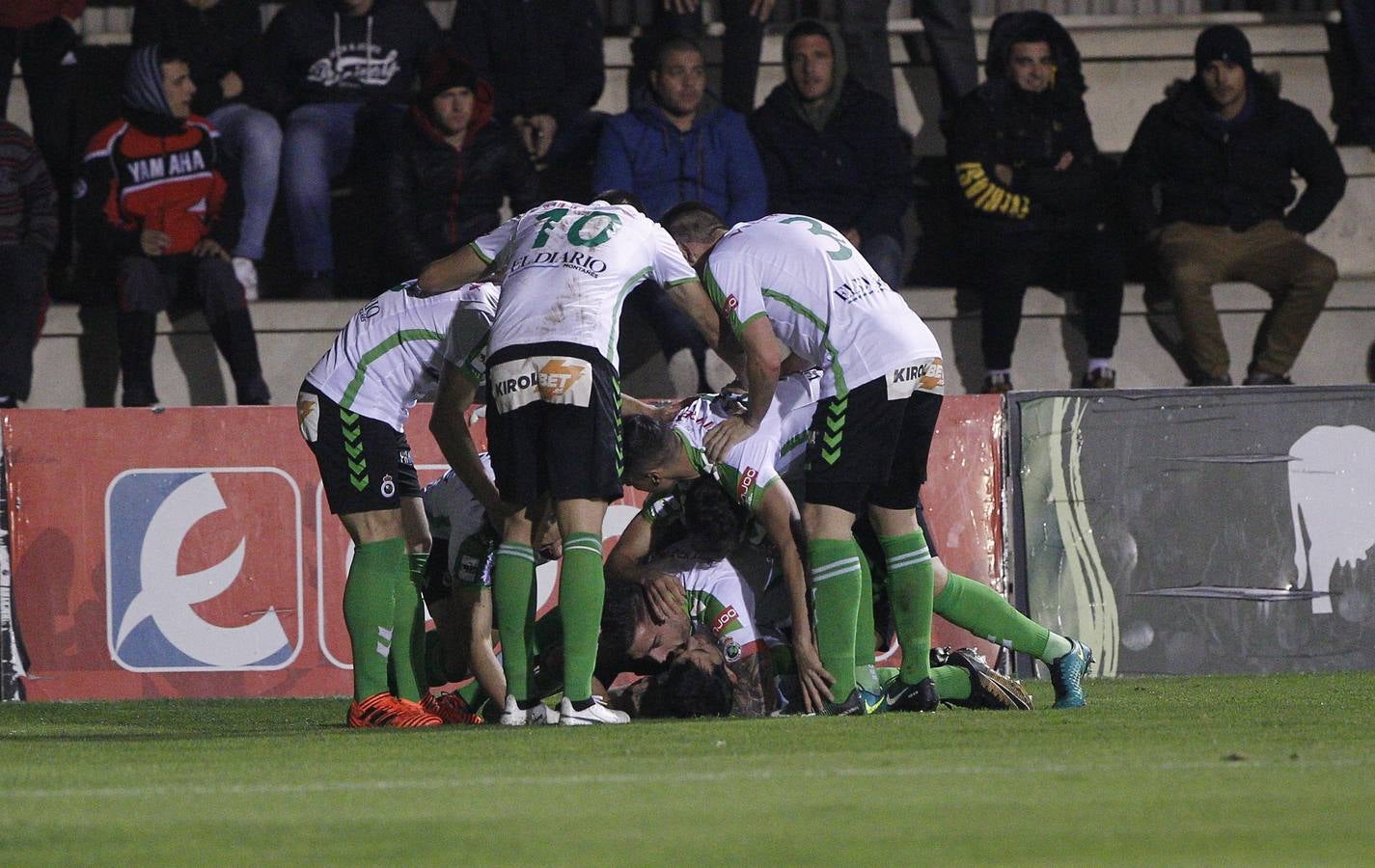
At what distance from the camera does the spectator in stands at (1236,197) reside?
1031cm

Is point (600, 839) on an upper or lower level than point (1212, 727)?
upper

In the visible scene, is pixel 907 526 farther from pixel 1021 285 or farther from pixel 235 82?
pixel 235 82

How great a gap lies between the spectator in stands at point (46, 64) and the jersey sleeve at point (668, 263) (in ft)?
18.4

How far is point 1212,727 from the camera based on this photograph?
18.3 ft

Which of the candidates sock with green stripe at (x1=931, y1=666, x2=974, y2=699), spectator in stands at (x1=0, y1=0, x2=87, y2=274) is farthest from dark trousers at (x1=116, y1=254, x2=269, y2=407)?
sock with green stripe at (x1=931, y1=666, x2=974, y2=699)

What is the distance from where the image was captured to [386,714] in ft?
21.7

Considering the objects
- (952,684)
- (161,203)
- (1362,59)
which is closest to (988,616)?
(952,684)

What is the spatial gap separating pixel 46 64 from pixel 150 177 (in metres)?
1.13

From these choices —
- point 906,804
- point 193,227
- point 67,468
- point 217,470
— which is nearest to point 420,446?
point 217,470

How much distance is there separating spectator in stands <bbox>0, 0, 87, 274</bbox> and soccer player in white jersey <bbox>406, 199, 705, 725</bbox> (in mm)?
5527

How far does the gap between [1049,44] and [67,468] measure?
19.1 feet

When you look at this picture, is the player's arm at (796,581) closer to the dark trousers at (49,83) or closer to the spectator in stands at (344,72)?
the spectator in stands at (344,72)

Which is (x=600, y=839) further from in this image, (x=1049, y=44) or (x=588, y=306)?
(x=1049, y=44)

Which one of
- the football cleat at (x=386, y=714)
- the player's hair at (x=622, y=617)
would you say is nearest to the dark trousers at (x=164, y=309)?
the football cleat at (x=386, y=714)
